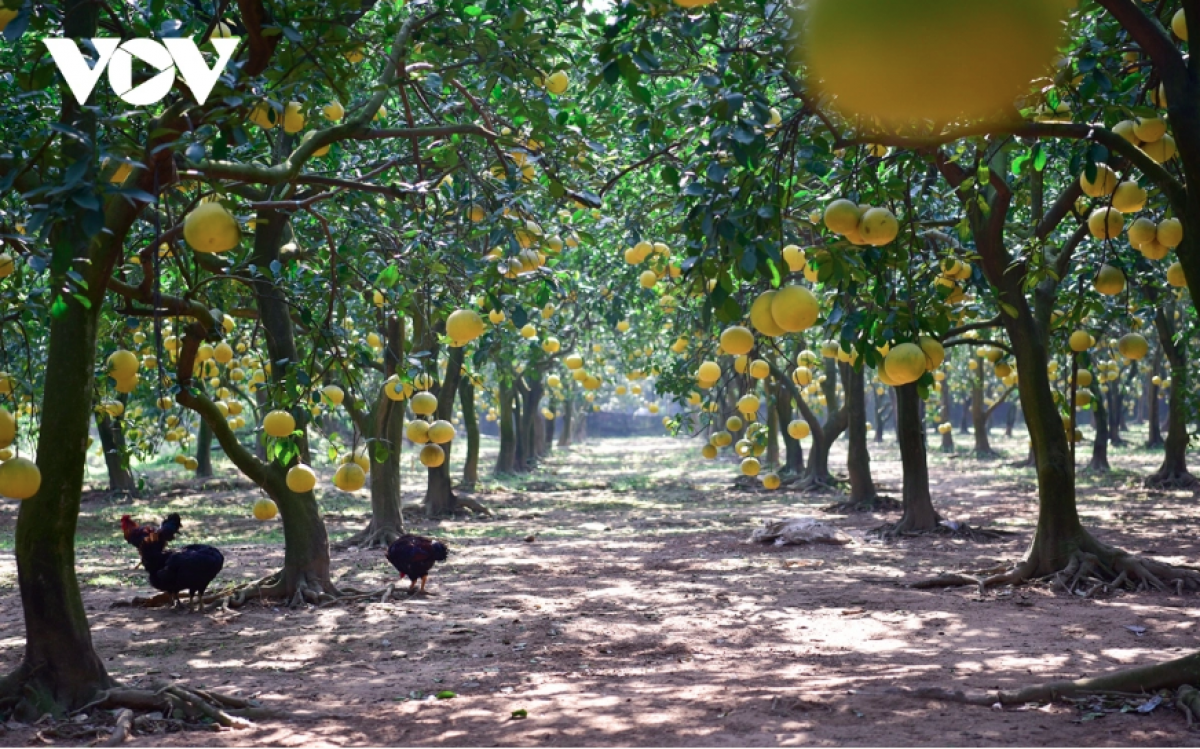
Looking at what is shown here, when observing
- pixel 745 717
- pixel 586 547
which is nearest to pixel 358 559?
pixel 586 547

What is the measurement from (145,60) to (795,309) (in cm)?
269

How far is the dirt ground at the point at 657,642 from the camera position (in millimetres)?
4430

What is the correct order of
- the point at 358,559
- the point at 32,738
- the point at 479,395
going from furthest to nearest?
the point at 479,395
the point at 358,559
the point at 32,738

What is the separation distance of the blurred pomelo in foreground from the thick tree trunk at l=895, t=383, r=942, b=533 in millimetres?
8543

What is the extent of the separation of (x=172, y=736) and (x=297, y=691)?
1.03 m

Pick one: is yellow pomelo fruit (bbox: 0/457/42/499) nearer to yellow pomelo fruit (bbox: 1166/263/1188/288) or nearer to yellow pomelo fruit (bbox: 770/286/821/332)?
yellow pomelo fruit (bbox: 770/286/821/332)

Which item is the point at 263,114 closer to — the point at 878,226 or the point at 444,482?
the point at 878,226

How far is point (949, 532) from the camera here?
41.1 feet

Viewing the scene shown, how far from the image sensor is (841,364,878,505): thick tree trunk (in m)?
15.7

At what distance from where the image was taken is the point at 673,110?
4254 millimetres

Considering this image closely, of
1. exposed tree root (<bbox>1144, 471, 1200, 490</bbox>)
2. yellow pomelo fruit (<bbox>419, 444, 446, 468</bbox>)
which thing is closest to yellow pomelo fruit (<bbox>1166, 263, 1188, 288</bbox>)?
yellow pomelo fruit (<bbox>419, 444, 446, 468</bbox>)

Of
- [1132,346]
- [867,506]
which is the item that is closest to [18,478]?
[1132,346]

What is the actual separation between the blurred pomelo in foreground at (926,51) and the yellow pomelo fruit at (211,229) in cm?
229

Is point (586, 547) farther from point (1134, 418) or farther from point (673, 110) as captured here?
point (1134, 418)
